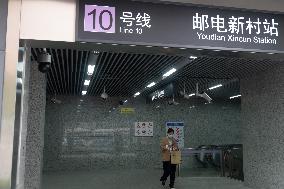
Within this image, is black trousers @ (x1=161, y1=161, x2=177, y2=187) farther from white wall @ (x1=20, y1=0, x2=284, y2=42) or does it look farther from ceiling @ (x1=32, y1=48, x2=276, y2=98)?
white wall @ (x1=20, y1=0, x2=284, y2=42)

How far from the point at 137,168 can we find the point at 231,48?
31.5 feet

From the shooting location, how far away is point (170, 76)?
853 cm

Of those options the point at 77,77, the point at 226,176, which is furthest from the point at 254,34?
the point at 226,176

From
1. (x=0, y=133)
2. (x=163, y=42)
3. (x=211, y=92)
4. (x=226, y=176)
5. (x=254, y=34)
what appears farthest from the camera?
(x=211, y=92)

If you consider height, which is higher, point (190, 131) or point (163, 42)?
point (163, 42)

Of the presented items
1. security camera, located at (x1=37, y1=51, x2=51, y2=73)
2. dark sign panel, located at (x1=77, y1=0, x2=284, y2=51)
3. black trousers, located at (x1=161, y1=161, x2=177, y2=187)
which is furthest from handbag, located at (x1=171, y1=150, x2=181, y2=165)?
security camera, located at (x1=37, y1=51, x2=51, y2=73)

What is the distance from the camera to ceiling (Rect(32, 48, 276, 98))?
6.48 meters

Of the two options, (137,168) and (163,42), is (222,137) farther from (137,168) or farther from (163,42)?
(163,42)

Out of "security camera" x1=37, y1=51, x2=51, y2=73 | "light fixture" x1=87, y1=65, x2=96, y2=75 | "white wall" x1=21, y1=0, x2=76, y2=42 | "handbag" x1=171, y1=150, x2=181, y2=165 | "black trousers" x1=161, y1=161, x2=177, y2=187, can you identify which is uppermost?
"light fixture" x1=87, y1=65, x2=96, y2=75

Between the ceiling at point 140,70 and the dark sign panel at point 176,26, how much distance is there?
1.29 meters

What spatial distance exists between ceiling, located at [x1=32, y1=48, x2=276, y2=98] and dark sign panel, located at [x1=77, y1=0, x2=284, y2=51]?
129 cm

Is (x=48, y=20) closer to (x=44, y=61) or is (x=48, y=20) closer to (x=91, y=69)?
(x=44, y=61)

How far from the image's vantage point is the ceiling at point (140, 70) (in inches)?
255

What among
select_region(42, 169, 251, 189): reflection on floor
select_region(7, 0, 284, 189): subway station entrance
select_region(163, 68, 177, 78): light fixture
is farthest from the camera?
select_region(42, 169, 251, 189): reflection on floor
